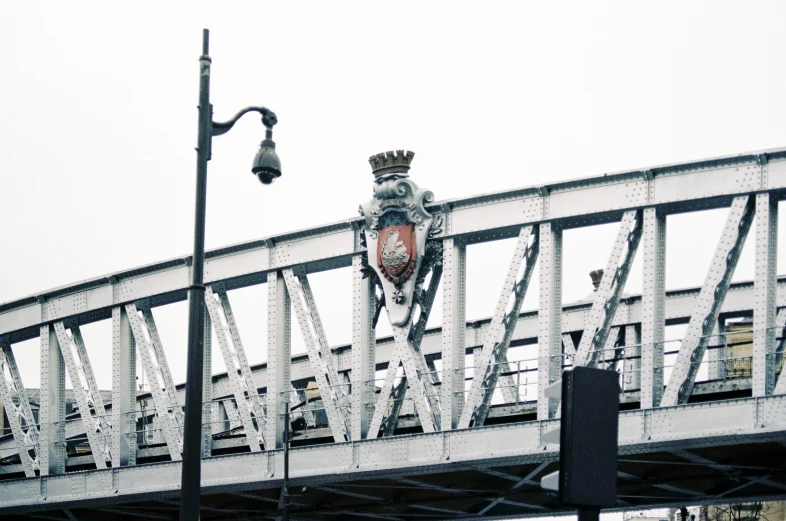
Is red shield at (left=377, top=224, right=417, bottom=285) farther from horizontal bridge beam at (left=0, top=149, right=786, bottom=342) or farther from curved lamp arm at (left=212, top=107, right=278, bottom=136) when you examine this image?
curved lamp arm at (left=212, top=107, right=278, bottom=136)

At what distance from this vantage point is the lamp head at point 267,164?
1703 centimetres

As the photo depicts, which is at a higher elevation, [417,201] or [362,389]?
[417,201]

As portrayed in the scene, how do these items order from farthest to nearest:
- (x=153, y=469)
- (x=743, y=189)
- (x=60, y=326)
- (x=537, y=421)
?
(x=60, y=326), (x=153, y=469), (x=537, y=421), (x=743, y=189)

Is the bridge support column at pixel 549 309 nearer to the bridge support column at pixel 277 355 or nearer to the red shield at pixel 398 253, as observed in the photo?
the red shield at pixel 398 253

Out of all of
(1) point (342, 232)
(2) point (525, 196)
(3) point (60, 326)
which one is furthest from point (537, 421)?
(3) point (60, 326)

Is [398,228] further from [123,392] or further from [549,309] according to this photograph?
[123,392]

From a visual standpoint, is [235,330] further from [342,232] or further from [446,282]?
[446,282]

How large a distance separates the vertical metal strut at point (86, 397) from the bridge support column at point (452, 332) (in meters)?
9.35

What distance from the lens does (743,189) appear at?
81.4ft

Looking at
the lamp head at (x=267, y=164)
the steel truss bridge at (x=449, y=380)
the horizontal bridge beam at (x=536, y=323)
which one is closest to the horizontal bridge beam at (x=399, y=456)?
the steel truss bridge at (x=449, y=380)

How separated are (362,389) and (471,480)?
3.26 m

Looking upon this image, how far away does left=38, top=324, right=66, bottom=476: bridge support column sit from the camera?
116 feet

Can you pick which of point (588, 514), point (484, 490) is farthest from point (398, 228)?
point (588, 514)

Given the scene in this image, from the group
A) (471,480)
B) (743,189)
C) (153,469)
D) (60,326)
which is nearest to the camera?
(743,189)
